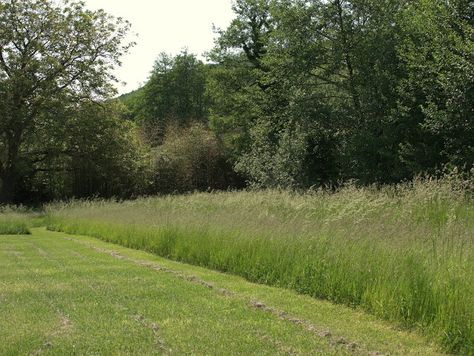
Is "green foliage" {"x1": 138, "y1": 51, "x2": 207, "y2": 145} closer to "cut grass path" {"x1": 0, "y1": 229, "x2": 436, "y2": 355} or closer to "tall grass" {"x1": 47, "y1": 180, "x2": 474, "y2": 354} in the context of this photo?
"tall grass" {"x1": 47, "y1": 180, "x2": 474, "y2": 354}

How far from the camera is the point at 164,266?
1112cm

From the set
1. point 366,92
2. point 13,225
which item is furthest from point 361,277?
point 366,92

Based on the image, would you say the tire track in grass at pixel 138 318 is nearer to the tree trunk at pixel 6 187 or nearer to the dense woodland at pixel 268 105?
the dense woodland at pixel 268 105

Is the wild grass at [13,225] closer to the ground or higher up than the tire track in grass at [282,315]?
closer to the ground

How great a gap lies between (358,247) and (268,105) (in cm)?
3082

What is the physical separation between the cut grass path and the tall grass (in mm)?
380

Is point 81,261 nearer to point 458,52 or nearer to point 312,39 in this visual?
point 458,52

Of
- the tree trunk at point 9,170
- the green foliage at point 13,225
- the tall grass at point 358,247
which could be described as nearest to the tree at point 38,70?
the tree trunk at point 9,170

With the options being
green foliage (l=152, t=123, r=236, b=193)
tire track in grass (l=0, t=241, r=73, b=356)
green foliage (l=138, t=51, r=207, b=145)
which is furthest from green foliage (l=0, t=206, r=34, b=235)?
green foliage (l=138, t=51, r=207, b=145)

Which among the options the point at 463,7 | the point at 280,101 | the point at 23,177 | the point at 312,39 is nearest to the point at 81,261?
the point at 463,7

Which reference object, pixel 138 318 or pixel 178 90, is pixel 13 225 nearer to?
pixel 138 318

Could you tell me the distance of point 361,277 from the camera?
720 centimetres

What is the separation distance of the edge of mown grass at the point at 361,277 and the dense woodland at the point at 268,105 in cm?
594

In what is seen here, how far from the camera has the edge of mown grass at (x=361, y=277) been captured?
18.2ft
